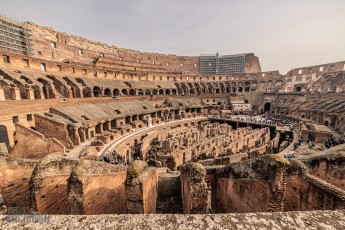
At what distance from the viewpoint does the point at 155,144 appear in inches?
787

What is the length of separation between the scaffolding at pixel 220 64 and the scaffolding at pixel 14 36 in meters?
47.9

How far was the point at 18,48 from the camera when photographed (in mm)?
25141

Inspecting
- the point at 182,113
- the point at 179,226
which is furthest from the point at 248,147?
the point at 179,226

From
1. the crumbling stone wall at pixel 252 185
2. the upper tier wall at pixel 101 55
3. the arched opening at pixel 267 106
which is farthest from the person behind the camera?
the arched opening at pixel 267 106

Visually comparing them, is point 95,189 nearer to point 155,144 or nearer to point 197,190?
point 197,190

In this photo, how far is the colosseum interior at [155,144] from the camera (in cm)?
417

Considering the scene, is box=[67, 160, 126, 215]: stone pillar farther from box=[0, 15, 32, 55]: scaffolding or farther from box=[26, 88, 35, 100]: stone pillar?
box=[0, 15, 32, 55]: scaffolding

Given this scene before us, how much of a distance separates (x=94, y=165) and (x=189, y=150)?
11665 mm

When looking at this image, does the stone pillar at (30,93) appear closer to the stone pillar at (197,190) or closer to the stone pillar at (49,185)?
the stone pillar at (49,185)

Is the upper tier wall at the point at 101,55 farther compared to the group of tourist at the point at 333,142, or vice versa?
the upper tier wall at the point at 101,55

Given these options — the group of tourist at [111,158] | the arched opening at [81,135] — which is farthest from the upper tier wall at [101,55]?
the group of tourist at [111,158]

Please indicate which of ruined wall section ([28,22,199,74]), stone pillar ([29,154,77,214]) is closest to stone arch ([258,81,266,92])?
ruined wall section ([28,22,199,74])

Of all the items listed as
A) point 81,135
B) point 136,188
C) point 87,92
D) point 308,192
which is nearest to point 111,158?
point 81,135

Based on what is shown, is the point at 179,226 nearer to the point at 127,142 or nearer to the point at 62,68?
the point at 127,142
